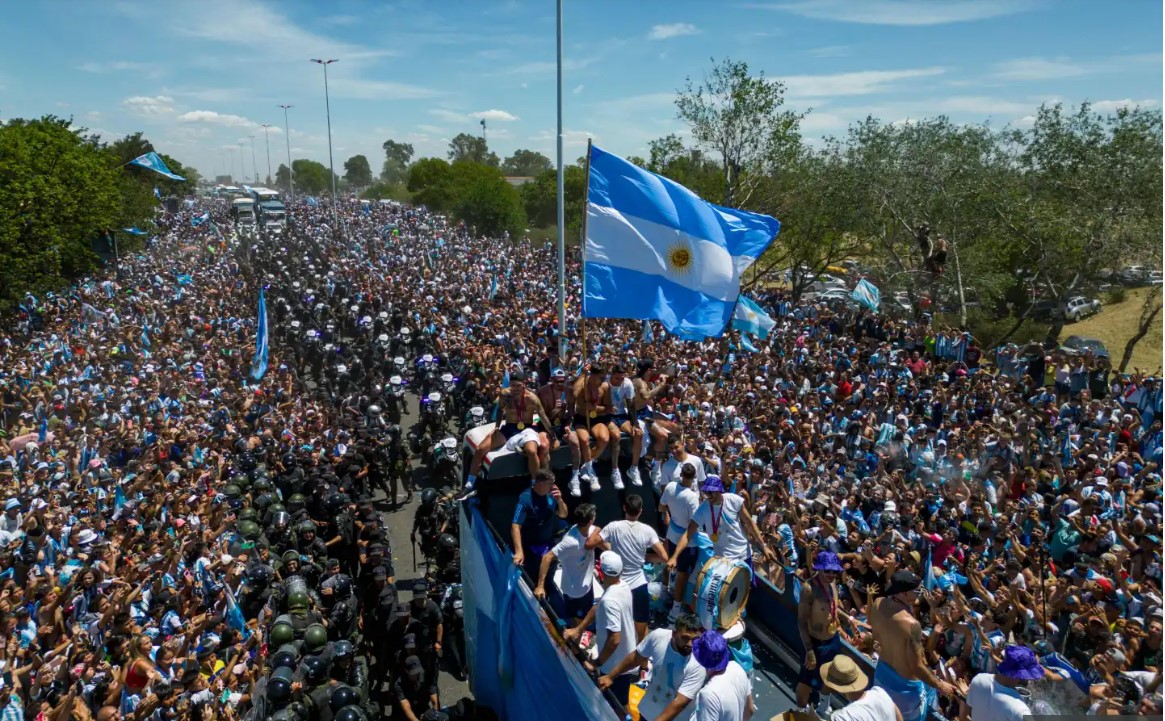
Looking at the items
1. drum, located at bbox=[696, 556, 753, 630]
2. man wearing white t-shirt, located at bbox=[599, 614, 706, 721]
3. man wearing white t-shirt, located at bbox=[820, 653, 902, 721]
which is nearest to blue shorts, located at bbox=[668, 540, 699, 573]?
drum, located at bbox=[696, 556, 753, 630]

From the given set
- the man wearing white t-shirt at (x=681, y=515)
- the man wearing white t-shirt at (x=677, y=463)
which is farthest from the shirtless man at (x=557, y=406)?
the man wearing white t-shirt at (x=681, y=515)

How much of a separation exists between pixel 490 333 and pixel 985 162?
60.7 ft

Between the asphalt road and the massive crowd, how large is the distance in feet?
1.06

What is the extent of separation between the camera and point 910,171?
87.9 feet

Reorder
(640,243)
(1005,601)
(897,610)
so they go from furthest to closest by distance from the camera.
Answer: (640,243)
(1005,601)
(897,610)

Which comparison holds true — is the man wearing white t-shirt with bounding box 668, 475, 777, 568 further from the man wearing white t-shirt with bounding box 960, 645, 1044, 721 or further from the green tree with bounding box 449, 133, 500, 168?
the green tree with bounding box 449, 133, 500, 168

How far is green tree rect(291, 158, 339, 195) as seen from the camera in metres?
139

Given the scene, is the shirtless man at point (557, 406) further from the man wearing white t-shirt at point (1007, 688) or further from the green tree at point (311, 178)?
the green tree at point (311, 178)

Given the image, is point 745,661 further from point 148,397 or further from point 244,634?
point 148,397

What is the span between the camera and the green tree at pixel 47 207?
995 inches

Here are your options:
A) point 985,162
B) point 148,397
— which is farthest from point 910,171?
point 148,397

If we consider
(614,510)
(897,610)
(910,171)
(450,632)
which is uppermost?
Result: (910,171)

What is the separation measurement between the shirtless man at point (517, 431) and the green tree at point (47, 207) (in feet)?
78.5

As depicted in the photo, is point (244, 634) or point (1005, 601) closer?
point (1005, 601)
